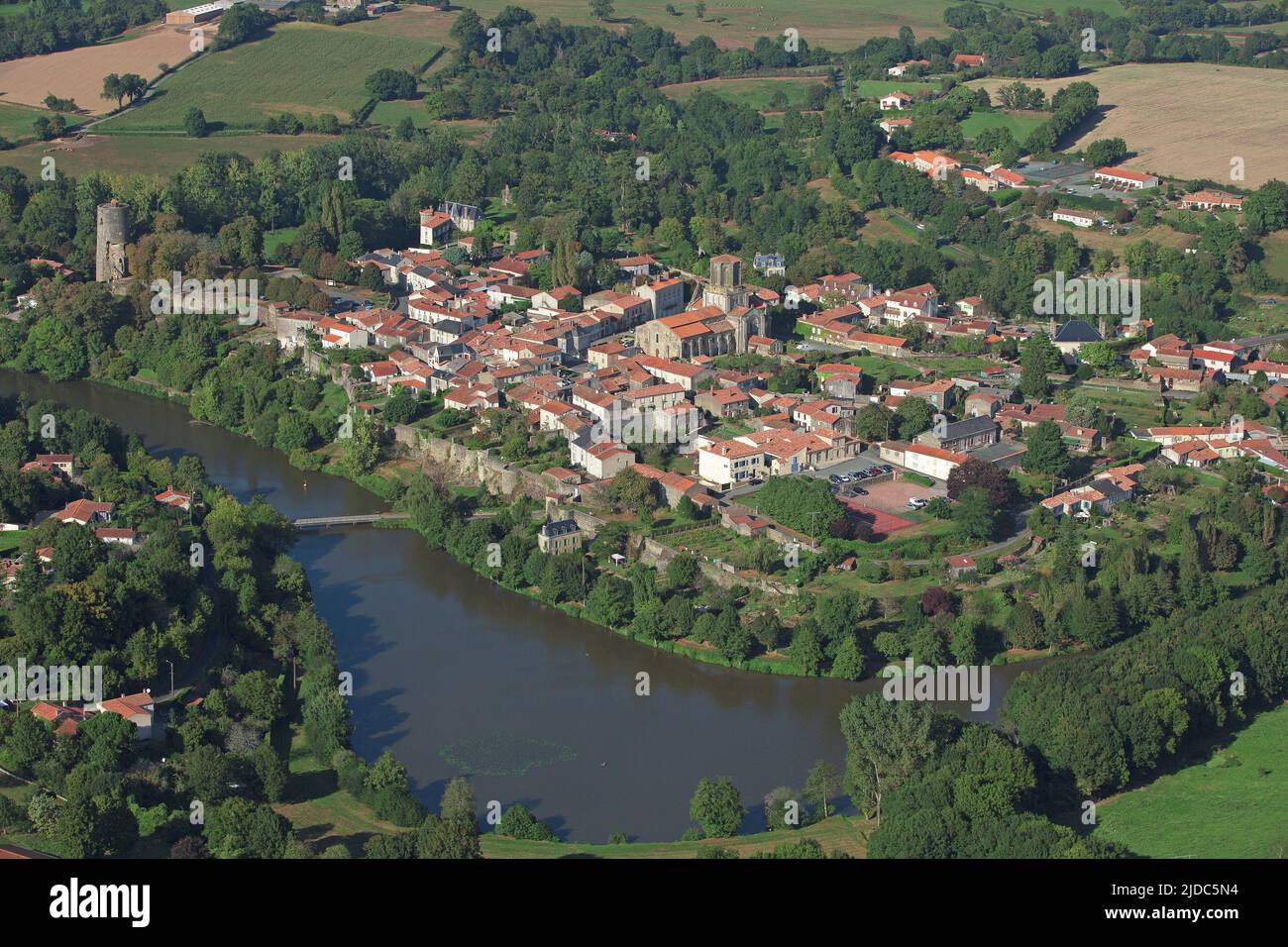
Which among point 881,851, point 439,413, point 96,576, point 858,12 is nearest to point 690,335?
point 439,413

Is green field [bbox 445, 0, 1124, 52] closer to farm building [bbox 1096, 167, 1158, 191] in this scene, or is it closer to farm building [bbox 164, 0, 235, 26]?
farm building [bbox 164, 0, 235, 26]

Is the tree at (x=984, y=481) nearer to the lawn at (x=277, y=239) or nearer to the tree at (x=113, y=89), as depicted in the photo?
the lawn at (x=277, y=239)

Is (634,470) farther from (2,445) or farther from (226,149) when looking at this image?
(226,149)

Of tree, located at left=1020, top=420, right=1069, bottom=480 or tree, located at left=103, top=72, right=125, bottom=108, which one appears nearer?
tree, located at left=1020, top=420, right=1069, bottom=480

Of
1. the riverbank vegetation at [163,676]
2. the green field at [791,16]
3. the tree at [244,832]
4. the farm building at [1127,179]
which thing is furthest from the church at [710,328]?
the green field at [791,16]

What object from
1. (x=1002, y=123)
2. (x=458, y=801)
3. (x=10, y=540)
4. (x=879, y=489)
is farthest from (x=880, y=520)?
(x=1002, y=123)

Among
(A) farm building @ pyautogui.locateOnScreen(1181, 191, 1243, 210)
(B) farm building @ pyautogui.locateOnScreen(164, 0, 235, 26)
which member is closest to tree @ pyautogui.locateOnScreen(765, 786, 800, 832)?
(A) farm building @ pyautogui.locateOnScreen(1181, 191, 1243, 210)
